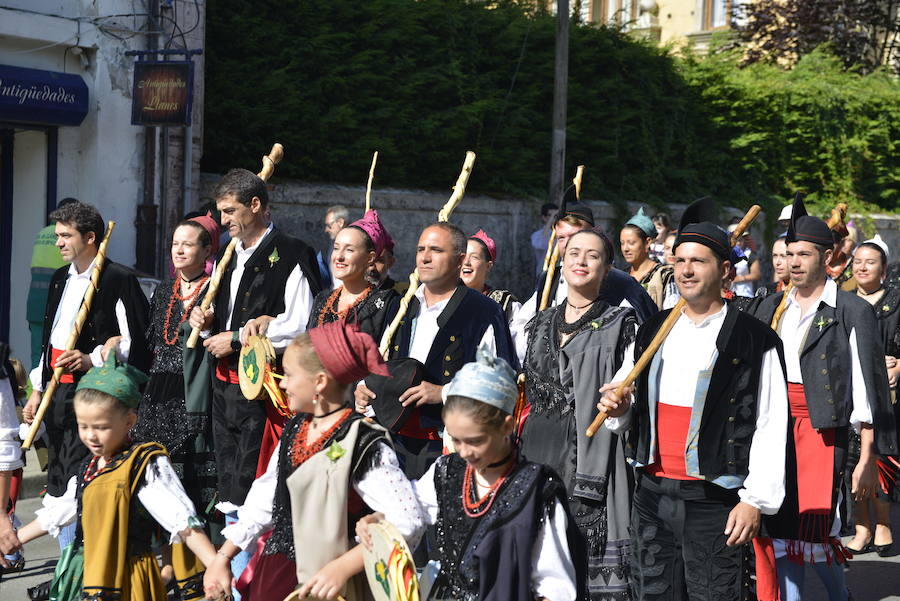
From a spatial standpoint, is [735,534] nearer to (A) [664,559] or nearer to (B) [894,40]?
(A) [664,559]

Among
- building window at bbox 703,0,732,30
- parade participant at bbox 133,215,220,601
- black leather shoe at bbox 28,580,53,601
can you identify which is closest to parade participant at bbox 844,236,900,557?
parade participant at bbox 133,215,220,601

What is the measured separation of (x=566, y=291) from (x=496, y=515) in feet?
10.6

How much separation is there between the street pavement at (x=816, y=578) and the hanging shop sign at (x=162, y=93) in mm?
4535

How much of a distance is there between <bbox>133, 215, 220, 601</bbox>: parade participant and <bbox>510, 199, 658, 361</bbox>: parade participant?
1797mm

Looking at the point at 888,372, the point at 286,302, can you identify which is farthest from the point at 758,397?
the point at 888,372

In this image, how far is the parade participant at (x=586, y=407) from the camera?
5.41m

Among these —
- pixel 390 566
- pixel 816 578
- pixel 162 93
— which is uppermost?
pixel 162 93

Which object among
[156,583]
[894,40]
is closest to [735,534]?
[156,583]

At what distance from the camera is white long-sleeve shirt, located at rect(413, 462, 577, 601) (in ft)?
11.9

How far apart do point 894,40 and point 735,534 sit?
25019mm

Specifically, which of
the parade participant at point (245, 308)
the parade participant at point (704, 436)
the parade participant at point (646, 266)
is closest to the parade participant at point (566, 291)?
the parade participant at point (704, 436)

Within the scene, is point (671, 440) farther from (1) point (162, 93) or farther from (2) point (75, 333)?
(1) point (162, 93)

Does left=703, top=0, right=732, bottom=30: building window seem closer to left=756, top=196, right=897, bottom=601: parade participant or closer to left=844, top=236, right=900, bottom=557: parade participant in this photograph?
left=844, top=236, right=900, bottom=557: parade participant

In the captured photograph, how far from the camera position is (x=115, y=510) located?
4301 millimetres
